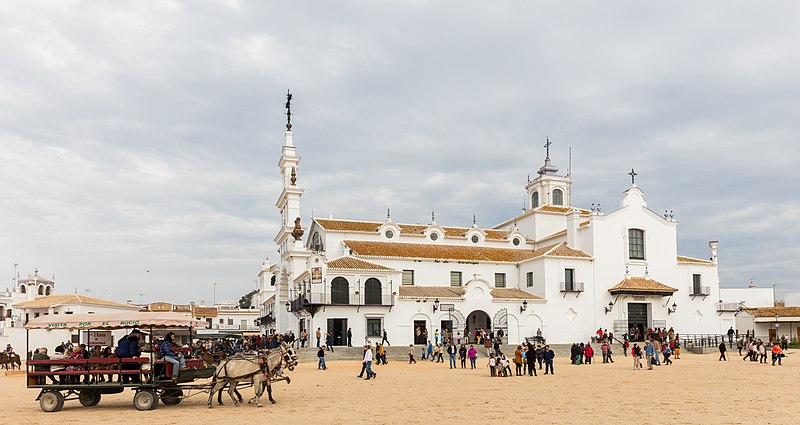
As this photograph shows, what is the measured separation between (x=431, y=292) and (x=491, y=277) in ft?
19.2

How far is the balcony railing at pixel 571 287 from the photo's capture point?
4816cm

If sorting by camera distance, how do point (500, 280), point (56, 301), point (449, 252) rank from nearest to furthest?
point (449, 252) → point (500, 280) → point (56, 301)

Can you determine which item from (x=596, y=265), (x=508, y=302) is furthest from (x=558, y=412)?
(x=596, y=265)

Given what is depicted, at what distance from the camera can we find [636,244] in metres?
51.6

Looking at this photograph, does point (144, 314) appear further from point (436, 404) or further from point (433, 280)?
point (433, 280)

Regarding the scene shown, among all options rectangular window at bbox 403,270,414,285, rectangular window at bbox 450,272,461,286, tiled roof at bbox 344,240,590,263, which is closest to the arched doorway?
rectangular window at bbox 450,272,461,286

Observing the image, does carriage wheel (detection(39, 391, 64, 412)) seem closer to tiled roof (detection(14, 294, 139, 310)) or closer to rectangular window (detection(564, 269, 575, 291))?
rectangular window (detection(564, 269, 575, 291))

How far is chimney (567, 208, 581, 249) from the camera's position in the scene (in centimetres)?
5141

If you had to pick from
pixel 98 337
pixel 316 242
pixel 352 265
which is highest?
pixel 316 242

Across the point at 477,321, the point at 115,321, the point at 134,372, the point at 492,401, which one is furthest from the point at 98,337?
the point at 477,321

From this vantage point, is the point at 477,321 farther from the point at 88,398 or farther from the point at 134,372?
the point at 134,372

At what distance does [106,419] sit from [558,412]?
951 centimetres

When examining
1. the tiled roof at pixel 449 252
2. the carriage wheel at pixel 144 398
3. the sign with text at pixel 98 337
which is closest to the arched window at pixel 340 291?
the tiled roof at pixel 449 252

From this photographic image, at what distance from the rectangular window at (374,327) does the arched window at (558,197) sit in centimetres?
2340
